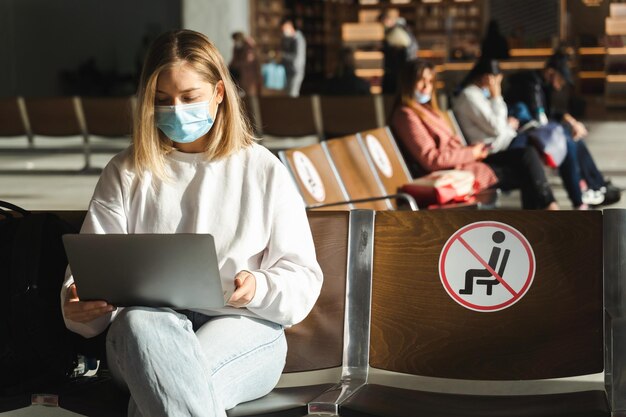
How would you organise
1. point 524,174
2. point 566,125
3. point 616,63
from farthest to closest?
point 616,63
point 566,125
point 524,174

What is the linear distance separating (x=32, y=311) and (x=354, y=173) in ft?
8.92

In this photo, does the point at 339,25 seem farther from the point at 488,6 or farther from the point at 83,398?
the point at 83,398

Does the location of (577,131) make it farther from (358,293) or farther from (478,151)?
(358,293)

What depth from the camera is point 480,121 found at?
25.8 feet

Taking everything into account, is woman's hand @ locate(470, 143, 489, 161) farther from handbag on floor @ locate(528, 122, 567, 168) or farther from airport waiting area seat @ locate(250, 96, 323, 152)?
airport waiting area seat @ locate(250, 96, 323, 152)

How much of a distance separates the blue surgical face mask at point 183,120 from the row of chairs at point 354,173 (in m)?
1.45

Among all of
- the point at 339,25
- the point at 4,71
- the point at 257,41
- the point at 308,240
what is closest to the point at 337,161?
the point at 308,240

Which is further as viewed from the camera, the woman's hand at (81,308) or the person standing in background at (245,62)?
the person standing in background at (245,62)

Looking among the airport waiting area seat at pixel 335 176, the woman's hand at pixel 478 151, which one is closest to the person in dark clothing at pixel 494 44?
the woman's hand at pixel 478 151

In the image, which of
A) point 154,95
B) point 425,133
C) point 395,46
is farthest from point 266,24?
point 154,95

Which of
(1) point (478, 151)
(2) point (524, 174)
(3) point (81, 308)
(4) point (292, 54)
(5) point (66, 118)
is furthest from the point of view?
(4) point (292, 54)

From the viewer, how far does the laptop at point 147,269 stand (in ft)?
7.75

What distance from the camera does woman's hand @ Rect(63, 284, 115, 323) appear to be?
8.19 feet

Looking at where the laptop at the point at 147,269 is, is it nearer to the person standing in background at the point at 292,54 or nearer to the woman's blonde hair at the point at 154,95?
the woman's blonde hair at the point at 154,95
